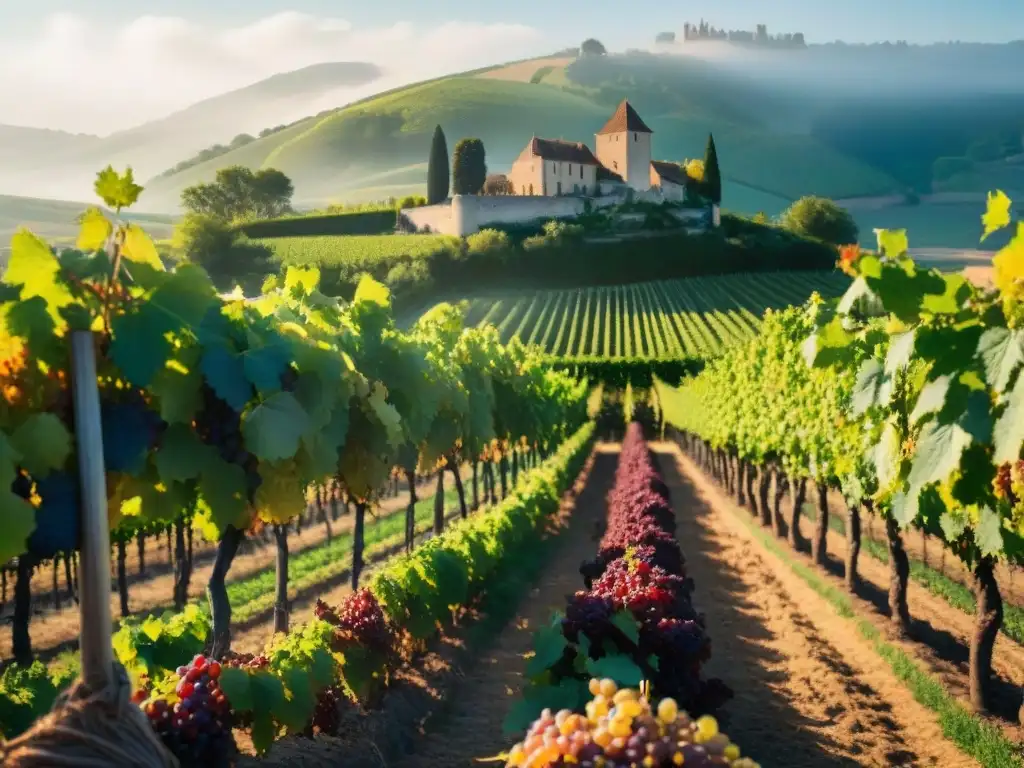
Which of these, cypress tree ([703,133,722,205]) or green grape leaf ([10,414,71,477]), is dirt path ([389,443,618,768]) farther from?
cypress tree ([703,133,722,205])

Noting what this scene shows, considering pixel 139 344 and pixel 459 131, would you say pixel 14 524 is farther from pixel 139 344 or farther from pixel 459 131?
pixel 459 131

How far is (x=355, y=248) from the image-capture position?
290ft

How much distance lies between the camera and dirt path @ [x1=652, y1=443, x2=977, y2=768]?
677 centimetres

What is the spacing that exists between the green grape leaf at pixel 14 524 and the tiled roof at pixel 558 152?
331 feet

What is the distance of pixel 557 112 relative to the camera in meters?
186

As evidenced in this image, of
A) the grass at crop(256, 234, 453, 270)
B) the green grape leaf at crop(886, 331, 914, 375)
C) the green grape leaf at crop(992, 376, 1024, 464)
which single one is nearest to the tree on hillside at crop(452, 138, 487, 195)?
the grass at crop(256, 234, 453, 270)

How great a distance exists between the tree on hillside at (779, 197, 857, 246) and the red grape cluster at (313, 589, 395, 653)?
10407cm

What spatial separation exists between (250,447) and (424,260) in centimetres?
7659

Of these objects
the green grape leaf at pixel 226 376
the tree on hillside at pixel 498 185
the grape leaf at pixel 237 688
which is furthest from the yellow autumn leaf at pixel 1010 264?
the tree on hillside at pixel 498 185

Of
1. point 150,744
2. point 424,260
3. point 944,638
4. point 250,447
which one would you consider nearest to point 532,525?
point 944,638

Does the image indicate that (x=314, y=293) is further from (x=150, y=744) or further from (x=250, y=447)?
(x=150, y=744)

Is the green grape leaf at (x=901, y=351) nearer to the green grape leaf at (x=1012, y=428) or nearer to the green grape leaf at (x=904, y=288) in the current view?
the green grape leaf at (x=904, y=288)

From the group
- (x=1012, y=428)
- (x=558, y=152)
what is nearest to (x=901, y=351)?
(x=1012, y=428)

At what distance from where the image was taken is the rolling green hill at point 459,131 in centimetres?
16512
